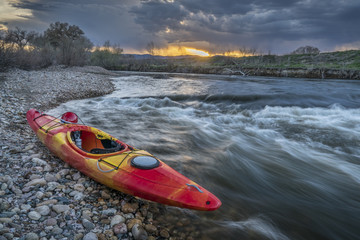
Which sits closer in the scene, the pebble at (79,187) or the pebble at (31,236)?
the pebble at (31,236)

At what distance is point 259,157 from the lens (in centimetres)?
552

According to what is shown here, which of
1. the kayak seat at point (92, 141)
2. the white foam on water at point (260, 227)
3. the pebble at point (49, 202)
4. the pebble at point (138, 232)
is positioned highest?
the kayak seat at point (92, 141)

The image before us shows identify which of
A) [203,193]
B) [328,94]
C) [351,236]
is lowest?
[351,236]

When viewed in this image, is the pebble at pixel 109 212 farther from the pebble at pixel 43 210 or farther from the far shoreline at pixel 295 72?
the far shoreline at pixel 295 72

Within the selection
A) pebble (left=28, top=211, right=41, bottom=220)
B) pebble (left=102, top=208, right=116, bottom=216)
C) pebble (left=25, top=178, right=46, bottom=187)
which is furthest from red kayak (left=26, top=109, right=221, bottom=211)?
pebble (left=28, top=211, right=41, bottom=220)

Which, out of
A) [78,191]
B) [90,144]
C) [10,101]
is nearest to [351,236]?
[78,191]

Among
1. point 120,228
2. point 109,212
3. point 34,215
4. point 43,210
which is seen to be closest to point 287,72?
point 109,212

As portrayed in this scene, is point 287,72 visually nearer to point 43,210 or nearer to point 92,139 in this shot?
point 92,139

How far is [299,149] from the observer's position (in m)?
5.86

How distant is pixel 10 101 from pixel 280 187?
28.3ft

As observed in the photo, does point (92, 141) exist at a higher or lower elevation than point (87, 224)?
higher

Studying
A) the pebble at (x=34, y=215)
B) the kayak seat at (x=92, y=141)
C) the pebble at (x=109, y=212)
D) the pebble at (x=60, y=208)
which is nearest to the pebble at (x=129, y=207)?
the pebble at (x=109, y=212)

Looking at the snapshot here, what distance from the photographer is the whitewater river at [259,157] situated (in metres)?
3.15

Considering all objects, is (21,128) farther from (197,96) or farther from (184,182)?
(197,96)
